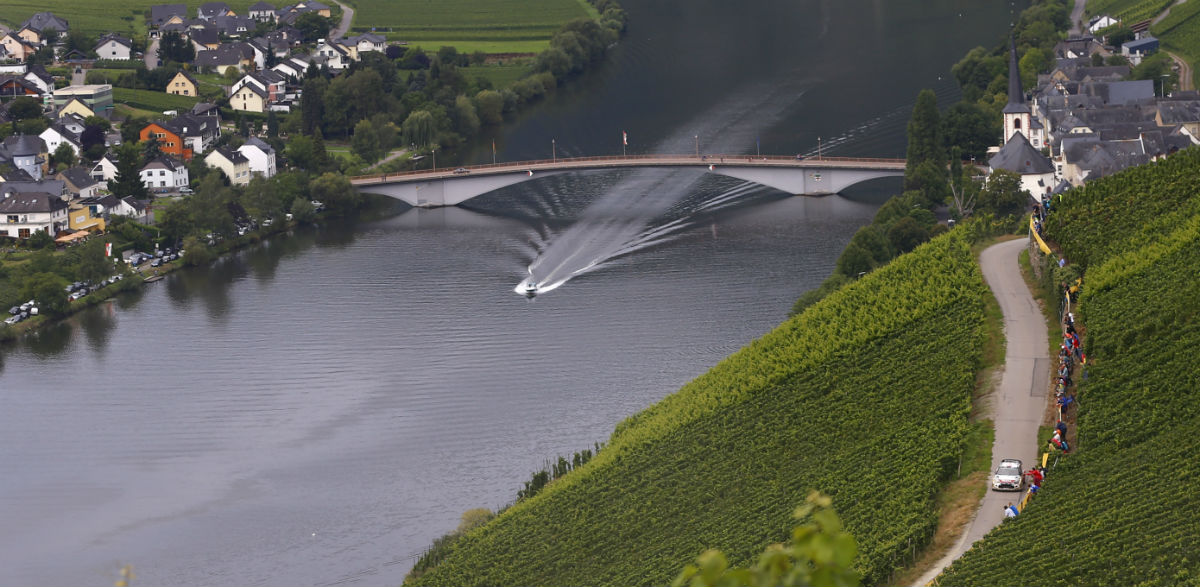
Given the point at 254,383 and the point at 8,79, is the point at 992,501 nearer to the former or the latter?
the point at 254,383

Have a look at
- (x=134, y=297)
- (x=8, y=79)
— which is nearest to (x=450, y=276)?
(x=134, y=297)

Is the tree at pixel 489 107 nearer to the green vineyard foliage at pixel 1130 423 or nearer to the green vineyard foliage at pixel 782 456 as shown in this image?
the green vineyard foliage at pixel 782 456

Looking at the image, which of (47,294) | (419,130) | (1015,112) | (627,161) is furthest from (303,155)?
(1015,112)

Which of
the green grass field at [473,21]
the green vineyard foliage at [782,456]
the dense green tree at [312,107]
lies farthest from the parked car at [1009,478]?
the green grass field at [473,21]

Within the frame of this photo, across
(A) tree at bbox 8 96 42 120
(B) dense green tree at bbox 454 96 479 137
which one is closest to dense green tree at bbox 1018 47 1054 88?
(B) dense green tree at bbox 454 96 479 137

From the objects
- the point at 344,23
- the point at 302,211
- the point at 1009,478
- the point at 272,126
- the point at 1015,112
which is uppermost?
the point at 344,23

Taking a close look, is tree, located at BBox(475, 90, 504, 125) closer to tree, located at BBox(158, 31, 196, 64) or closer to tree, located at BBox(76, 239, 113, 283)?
tree, located at BBox(158, 31, 196, 64)

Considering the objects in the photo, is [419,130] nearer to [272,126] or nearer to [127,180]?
[272,126]
